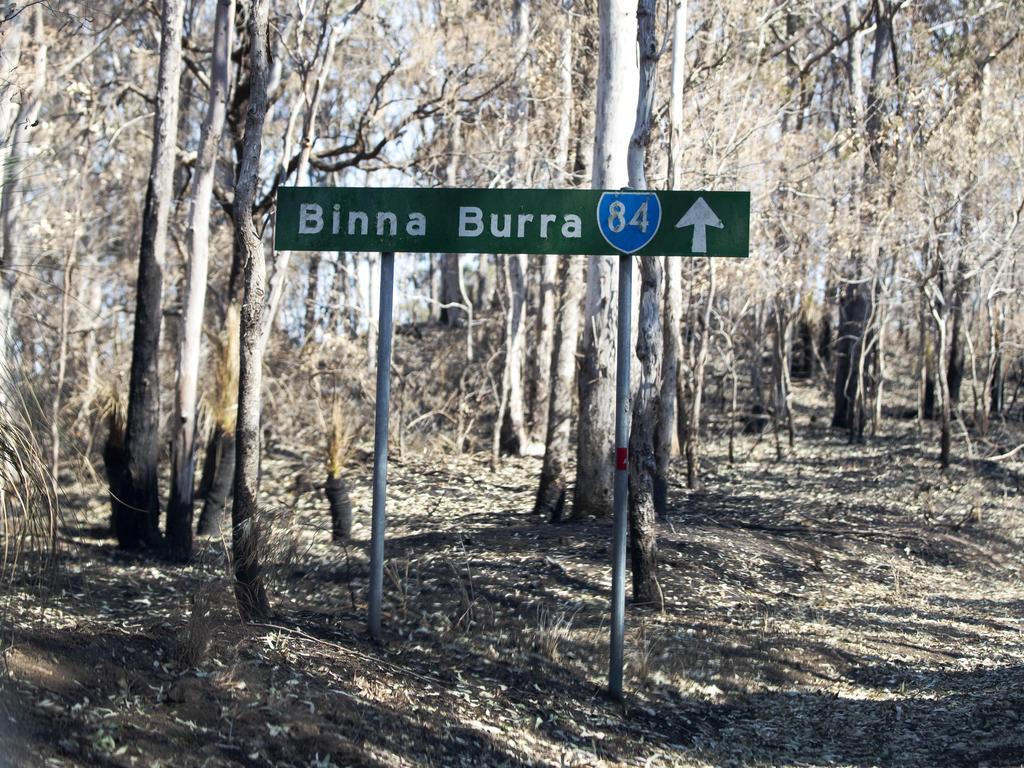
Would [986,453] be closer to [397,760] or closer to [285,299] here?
[285,299]

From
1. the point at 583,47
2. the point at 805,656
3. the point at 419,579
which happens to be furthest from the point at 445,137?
the point at 805,656

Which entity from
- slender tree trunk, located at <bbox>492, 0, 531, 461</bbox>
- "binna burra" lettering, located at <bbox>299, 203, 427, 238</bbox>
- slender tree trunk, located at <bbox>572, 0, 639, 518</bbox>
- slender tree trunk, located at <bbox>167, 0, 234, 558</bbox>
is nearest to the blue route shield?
"binna burra" lettering, located at <bbox>299, 203, 427, 238</bbox>

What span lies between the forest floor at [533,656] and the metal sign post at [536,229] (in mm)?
740

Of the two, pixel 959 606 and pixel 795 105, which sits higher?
pixel 795 105

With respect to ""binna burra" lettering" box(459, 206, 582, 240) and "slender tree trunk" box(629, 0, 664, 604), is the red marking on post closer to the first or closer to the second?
A: ""binna burra" lettering" box(459, 206, 582, 240)

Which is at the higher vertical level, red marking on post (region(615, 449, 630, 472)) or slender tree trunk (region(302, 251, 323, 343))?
slender tree trunk (region(302, 251, 323, 343))

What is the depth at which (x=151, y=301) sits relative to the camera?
13.4 metres

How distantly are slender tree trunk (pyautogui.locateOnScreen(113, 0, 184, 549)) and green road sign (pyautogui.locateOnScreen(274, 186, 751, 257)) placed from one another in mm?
7388

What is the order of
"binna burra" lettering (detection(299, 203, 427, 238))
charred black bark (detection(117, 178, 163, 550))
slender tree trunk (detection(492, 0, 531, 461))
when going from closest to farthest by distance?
"binna burra" lettering (detection(299, 203, 427, 238)) < charred black bark (detection(117, 178, 163, 550)) < slender tree trunk (detection(492, 0, 531, 461))

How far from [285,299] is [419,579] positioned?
15777 mm

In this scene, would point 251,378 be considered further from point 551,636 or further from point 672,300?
point 672,300

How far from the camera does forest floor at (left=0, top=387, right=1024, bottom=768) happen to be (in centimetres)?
520

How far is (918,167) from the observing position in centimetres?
1941

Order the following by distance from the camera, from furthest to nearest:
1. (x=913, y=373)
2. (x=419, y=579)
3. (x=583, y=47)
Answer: (x=913, y=373)
(x=583, y=47)
(x=419, y=579)
